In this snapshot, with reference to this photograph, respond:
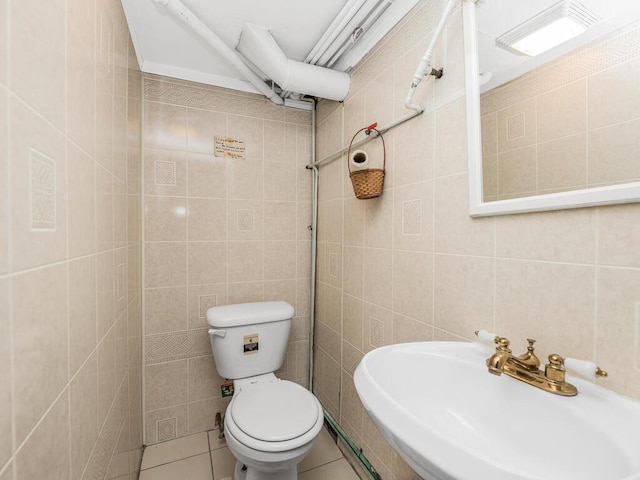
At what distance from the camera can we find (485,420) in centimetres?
74

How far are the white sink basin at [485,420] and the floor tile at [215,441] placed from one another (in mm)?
1364

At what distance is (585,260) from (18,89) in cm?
111

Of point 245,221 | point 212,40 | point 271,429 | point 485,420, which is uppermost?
point 212,40

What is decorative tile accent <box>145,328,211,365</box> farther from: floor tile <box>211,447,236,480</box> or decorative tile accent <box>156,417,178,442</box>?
floor tile <box>211,447,236,480</box>

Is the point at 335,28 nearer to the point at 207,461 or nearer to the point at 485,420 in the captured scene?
the point at 485,420

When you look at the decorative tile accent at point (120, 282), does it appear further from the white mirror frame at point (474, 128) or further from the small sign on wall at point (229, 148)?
→ the white mirror frame at point (474, 128)

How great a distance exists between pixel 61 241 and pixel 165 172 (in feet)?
3.85

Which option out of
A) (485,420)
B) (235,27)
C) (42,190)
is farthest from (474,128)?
(235,27)

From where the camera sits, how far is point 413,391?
80 centimetres

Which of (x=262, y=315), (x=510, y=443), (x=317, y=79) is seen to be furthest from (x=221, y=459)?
(x=317, y=79)

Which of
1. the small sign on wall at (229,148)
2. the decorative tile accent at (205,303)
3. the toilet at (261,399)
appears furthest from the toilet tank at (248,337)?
the small sign on wall at (229,148)

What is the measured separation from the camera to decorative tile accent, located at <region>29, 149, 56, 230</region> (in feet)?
1.55

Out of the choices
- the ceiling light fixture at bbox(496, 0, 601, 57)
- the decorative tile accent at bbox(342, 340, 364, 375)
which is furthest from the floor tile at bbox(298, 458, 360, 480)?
the ceiling light fixture at bbox(496, 0, 601, 57)

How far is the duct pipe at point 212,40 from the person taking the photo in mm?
1182
